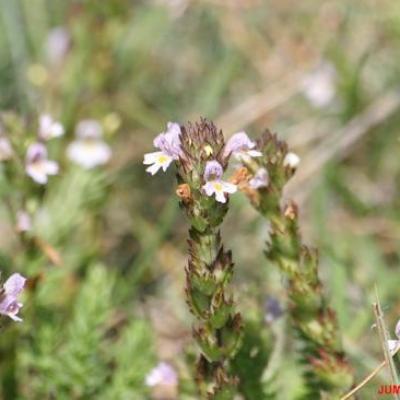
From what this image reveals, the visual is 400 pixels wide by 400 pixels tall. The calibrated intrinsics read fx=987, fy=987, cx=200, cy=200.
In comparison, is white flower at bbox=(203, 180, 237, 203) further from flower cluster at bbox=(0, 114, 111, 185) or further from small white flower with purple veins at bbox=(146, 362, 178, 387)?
flower cluster at bbox=(0, 114, 111, 185)

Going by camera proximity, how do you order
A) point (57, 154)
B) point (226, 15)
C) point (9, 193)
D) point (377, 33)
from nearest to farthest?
point (9, 193) < point (57, 154) < point (377, 33) < point (226, 15)

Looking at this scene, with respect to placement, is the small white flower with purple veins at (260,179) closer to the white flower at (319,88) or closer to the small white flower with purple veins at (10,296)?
the small white flower with purple veins at (10,296)

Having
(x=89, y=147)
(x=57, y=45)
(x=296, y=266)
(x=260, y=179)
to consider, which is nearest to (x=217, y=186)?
(x=260, y=179)

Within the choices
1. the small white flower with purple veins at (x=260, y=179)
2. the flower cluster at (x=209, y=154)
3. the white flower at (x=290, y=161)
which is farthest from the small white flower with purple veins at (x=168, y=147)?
the white flower at (x=290, y=161)

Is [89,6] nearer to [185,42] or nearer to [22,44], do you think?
[22,44]

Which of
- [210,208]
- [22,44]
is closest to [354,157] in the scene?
[22,44]
